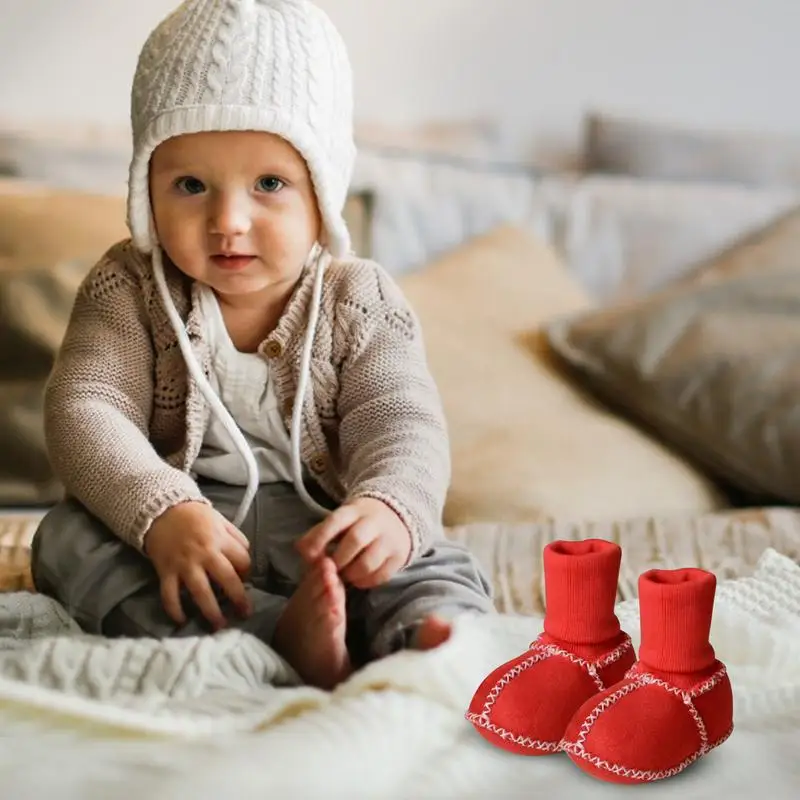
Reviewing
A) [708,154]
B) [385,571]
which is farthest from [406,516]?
[708,154]

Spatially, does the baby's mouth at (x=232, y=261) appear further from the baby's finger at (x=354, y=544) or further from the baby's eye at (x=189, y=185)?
the baby's finger at (x=354, y=544)

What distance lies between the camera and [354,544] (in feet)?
2.11

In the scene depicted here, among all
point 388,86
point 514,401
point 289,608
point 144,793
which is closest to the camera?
point 144,793

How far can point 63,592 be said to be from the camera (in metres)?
0.72

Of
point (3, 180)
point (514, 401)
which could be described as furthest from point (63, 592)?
point (3, 180)

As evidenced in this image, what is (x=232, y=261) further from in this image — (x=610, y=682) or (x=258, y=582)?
(x=610, y=682)

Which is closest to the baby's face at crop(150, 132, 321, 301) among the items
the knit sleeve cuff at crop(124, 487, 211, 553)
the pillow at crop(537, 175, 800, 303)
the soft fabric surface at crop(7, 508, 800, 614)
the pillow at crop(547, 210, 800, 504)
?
the knit sleeve cuff at crop(124, 487, 211, 553)

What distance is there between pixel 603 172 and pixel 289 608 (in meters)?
1.05

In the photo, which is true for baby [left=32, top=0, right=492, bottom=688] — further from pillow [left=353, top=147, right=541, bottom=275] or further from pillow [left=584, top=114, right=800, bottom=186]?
pillow [left=584, top=114, right=800, bottom=186]

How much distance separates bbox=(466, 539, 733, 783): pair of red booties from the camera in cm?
52

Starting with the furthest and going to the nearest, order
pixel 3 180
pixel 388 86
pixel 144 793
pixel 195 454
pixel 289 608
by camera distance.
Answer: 1. pixel 388 86
2. pixel 3 180
3. pixel 195 454
4. pixel 289 608
5. pixel 144 793

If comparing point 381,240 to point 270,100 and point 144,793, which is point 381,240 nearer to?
point 270,100

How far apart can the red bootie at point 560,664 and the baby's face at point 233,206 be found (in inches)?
10.5

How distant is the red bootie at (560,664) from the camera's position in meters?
0.54
